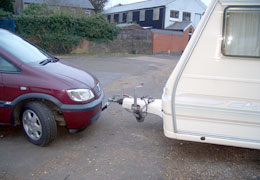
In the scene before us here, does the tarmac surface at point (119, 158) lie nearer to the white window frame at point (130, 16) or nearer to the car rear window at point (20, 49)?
the car rear window at point (20, 49)

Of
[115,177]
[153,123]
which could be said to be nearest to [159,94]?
[153,123]

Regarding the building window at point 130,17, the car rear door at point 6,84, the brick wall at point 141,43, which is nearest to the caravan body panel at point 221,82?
the car rear door at point 6,84

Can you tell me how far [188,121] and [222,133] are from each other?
0.47m

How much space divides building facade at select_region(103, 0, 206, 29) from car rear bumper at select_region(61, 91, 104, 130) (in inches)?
1328

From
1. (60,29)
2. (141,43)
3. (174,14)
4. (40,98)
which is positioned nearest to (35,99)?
(40,98)

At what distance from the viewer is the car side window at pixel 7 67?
3.68 m

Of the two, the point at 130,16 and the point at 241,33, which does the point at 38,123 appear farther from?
the point at 130,16

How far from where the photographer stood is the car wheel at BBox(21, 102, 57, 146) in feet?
11.6

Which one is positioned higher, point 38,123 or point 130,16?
point 130,16

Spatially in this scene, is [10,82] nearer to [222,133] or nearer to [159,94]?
[222,133]

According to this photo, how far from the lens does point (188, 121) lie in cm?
323

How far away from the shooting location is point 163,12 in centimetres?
3516

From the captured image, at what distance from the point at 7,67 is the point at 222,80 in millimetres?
3253

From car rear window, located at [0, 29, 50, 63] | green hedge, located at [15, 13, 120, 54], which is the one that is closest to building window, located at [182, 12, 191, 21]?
green hedge, located at [15, 13, 120, 54]
